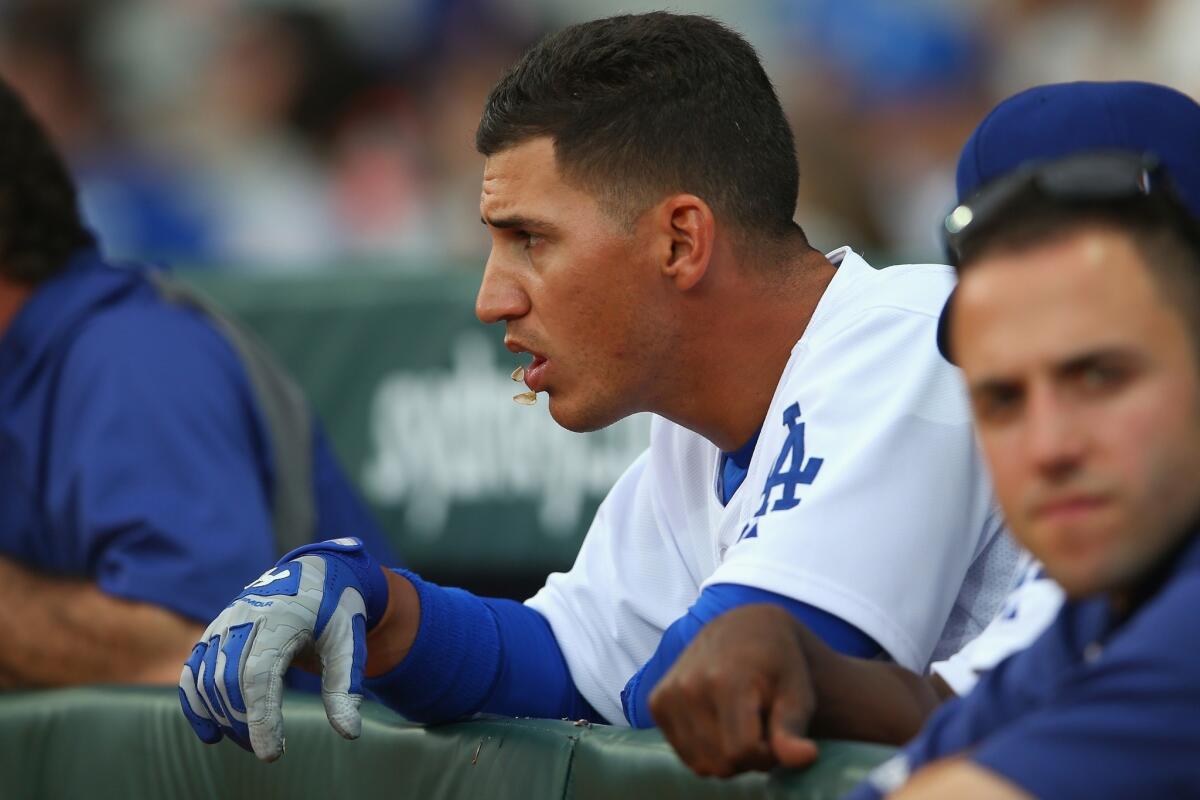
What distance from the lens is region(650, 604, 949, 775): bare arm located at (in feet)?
5.50

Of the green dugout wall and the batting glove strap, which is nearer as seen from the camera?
the batting glove strap

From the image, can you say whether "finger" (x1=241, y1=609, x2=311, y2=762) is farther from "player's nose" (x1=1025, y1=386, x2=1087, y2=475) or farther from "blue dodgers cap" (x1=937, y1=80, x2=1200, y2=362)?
"player's nose" (x1=1025, y1=386, x2=1087, y2=475)

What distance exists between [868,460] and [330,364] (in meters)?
3.22

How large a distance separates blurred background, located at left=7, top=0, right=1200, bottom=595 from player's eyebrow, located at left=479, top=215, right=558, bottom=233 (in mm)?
2030

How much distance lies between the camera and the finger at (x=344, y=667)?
84.0 inches

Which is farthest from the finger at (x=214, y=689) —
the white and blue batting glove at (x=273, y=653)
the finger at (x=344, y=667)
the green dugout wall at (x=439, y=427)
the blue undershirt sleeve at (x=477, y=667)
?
the green dugout wall at (x=439, y=427)

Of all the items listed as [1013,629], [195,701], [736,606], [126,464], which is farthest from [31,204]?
[1013,629]

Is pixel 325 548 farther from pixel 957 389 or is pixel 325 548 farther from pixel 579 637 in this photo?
pixel 957 389

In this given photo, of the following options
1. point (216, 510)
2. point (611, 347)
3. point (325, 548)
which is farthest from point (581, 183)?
point (216, 510)

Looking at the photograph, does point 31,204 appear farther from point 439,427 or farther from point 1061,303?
point 1061,303

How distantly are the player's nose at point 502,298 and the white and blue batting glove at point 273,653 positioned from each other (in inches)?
17.0

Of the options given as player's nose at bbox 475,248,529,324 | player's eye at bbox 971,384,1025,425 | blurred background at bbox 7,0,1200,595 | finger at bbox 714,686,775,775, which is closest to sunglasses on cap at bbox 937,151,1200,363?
player's eye at bbox 971,384,1025,425

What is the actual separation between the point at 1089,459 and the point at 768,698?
57 centimetres

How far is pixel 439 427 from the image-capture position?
482 cm
